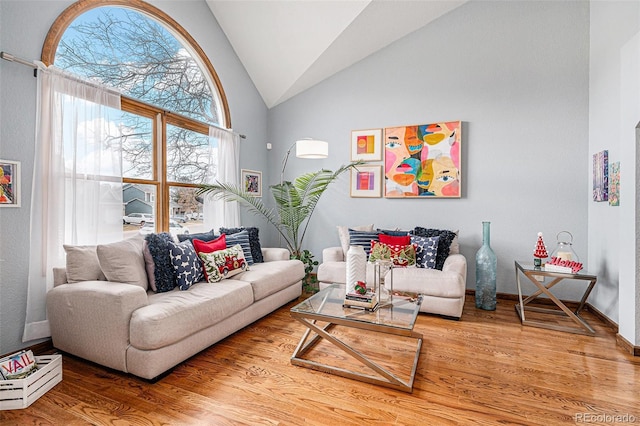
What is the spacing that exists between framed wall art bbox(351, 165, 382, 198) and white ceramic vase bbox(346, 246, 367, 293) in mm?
2102

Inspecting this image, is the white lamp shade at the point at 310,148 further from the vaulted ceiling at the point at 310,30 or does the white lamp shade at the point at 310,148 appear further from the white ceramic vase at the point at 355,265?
the white ceramic vase at the point at 355,265

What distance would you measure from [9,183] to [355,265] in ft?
8.37

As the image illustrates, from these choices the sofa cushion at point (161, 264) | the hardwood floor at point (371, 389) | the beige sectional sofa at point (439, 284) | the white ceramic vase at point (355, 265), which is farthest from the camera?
the beige sectional sofa at point (439, 284)

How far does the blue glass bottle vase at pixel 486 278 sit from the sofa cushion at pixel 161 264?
10.3ft

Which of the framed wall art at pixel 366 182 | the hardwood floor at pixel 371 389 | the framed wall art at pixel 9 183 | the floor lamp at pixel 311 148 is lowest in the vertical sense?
the hardwood floor at pixel 371 389

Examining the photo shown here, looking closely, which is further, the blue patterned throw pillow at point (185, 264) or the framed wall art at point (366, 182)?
the framed wall art at point (366, 182)

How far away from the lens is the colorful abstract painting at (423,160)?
4023mm

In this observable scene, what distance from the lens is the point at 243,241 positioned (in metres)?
3.54

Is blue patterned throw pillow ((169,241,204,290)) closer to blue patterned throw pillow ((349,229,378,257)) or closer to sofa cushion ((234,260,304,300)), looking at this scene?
sofa cushion ((234,260,304,300))

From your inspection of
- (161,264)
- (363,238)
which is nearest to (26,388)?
(161,264)

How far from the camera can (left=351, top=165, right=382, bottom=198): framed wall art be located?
14.6 ft

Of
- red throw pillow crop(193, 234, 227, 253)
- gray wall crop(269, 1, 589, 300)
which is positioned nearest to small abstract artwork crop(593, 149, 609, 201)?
gray wall crop(269, 1, 589, 300)

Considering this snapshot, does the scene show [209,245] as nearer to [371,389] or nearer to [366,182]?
[371,389]

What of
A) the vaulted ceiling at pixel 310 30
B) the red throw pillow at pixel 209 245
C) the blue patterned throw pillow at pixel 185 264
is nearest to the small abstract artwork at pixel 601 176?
the vaulted ceiling at pixel 310 30
